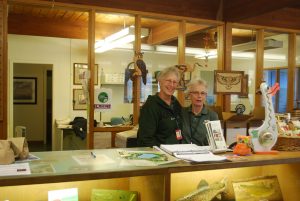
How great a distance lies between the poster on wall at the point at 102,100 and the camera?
15.3ft

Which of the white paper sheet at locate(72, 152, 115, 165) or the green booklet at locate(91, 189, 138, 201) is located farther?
the green booklet at locate(91, 189, 138, 201)

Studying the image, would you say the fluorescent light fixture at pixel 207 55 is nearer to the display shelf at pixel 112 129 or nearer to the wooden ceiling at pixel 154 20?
the wooden ceiling at pixel 154 20

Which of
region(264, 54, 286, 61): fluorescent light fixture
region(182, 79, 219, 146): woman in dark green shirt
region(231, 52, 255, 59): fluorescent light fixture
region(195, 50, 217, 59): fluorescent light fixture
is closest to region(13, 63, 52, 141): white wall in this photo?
region(195, 50, 217, 59): fluorescent light fixture

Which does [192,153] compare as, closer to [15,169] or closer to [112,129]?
[15,169]

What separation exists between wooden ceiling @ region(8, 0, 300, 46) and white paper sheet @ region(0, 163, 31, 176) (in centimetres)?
324

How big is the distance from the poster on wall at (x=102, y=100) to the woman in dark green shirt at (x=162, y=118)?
2.07 m

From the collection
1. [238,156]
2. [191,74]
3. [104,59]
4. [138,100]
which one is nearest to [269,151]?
[238,156]

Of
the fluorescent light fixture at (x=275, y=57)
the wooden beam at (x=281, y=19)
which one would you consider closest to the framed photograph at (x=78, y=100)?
the wooden beam at (x=281, y=19)

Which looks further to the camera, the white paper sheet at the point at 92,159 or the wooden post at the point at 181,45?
the wooden post at the point at 181,45

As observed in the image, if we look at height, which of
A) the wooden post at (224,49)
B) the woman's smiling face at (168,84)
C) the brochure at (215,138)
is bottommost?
the brochure at (215,138)

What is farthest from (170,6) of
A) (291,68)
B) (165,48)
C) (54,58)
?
(54,58)

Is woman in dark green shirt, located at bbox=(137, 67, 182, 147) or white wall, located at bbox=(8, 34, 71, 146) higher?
white wall, located at bbox=(8, 34, 71, 146)

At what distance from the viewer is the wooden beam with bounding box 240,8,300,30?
565 centimetres

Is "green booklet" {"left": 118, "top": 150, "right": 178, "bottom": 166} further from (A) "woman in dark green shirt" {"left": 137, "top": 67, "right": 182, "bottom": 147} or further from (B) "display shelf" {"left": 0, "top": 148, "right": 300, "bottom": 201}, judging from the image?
(A) "woman in dark green shirt" {"left": 137, "top": 67, "right": 182, "bottom": 147}
